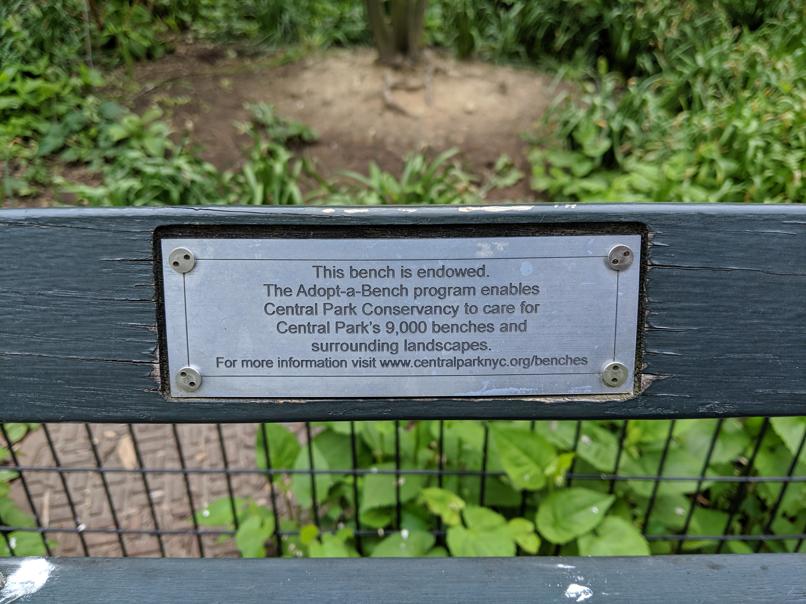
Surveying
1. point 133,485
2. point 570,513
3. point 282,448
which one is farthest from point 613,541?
point 133,485

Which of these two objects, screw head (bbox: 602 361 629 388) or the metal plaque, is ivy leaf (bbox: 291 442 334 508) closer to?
the metal plaque

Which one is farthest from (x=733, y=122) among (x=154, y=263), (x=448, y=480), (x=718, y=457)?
(x=154, y=263)

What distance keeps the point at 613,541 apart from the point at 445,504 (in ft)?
1.22

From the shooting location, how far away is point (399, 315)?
114 cm

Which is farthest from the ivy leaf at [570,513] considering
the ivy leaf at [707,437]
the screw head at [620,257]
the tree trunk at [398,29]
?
the tree trunk at [398,29]

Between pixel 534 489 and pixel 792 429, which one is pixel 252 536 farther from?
pixel 792 429

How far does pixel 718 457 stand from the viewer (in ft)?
6.40

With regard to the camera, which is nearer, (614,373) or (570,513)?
(614,373)

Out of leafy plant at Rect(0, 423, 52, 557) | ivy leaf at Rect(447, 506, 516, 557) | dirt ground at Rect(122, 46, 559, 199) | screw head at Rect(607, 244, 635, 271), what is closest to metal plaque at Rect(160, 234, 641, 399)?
screw head at Rect(607, 244, 635, 271)

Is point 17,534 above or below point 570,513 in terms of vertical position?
below

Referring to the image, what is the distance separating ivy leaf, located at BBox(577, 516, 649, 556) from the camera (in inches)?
66.2

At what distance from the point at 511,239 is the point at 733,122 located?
3356 mm

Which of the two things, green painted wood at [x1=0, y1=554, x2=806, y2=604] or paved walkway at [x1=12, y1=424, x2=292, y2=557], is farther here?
paved walkway at [x1=12, y1=424, x2=292, y2=557]

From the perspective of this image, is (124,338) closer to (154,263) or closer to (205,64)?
(154,263)
